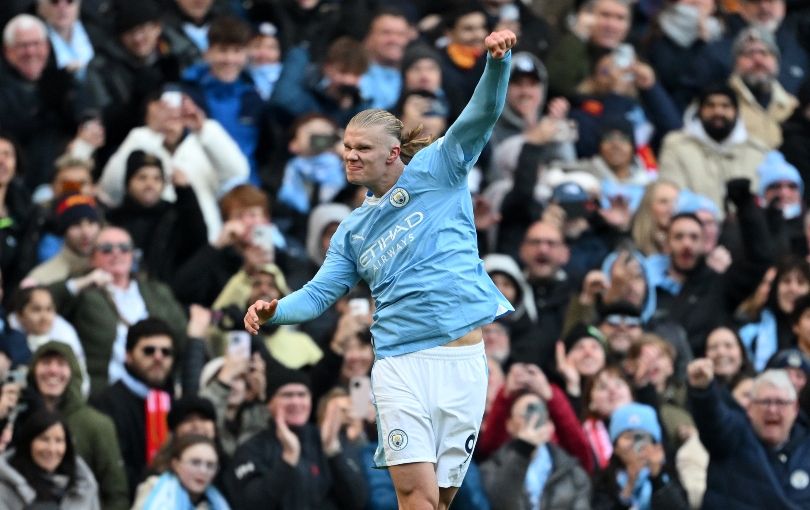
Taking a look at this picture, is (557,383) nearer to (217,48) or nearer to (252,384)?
(252,384)

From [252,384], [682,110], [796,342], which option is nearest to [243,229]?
[252,384]

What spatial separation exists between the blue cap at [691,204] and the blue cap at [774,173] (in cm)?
54

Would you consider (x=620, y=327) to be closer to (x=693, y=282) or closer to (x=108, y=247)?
(x=693, y=282)

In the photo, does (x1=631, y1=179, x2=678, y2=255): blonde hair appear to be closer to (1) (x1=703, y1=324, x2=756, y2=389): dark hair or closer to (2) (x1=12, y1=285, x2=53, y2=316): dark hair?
(1) (x1=703, y1=324, x2=756, y2=389): dark hair

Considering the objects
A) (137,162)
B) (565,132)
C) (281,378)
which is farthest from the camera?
(565,132)

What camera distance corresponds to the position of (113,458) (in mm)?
14203

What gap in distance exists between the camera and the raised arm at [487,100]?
9867 millimetres

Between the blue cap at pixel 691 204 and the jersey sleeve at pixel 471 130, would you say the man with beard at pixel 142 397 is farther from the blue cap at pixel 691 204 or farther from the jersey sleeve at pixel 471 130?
the blue cap at pixel 691 204

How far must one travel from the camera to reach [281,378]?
14.4m

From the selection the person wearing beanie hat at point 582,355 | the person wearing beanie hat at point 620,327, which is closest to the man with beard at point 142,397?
the person wearing beanie hat at point 582,355

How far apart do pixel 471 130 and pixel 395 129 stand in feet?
1.42

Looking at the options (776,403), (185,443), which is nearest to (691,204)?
(776,403)

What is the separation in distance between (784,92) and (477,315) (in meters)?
11.2

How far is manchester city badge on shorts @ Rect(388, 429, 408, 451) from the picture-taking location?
10.4 meters
